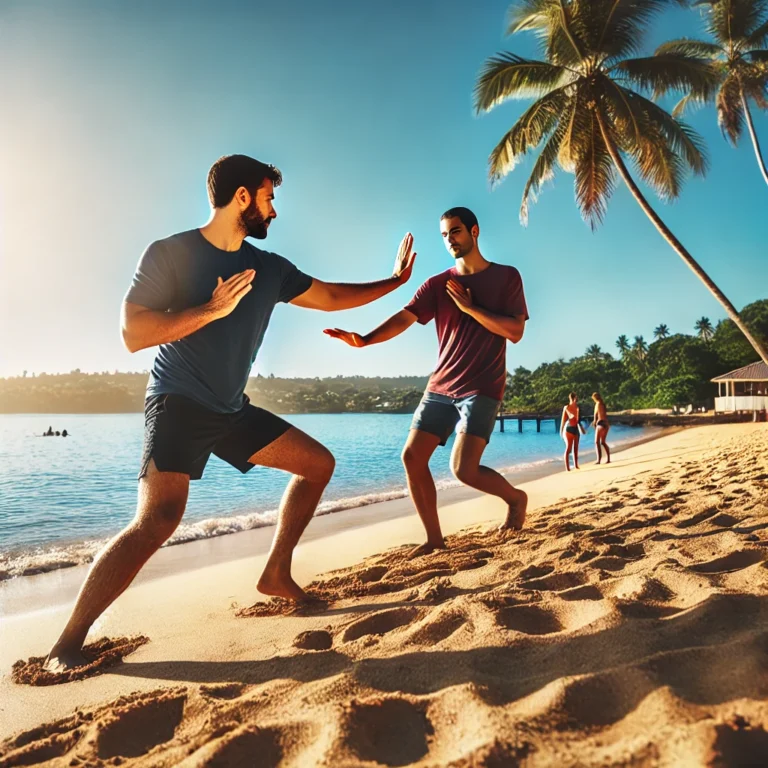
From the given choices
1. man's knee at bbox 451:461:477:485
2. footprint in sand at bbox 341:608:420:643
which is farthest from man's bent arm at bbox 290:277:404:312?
footprint in sand at bbox 341:608:420:643

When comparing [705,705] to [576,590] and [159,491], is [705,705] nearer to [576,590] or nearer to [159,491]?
[576,590]

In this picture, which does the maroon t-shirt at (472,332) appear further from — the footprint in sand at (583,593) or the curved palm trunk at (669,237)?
the curved palm trunk at (669,237)

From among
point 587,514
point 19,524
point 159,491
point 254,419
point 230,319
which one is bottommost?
point 19,524

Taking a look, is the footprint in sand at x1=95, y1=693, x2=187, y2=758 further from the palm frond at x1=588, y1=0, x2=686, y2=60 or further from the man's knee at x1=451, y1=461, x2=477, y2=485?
the palm frond at x1=588, y1=0, x2=686, y2=60

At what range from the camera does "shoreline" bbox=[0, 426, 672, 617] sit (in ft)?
15.1

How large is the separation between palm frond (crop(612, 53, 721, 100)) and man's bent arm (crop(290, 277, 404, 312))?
1409 centimetres

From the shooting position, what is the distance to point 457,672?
5.69 ft

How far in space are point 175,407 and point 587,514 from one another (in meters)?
3.73

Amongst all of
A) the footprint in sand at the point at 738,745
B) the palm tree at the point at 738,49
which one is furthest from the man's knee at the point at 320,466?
the palm tree at the point at 738,49

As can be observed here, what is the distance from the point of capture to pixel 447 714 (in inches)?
59.1

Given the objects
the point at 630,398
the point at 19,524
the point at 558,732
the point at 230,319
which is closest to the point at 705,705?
the point at 558,732

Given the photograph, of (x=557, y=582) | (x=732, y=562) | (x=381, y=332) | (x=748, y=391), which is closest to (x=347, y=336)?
(x=381, y=332)

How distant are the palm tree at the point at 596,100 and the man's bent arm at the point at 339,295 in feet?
39.5

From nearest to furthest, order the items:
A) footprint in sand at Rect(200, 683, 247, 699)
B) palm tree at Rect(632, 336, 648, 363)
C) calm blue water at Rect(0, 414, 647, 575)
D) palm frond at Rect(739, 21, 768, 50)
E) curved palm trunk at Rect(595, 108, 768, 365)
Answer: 1. footprint in sand at Rect(200, 683, 247, 699)
2. calm blue water at Rect(0, 414, 647, 575)
3. curved palm trunk at Rect(595, 108, 768, 365)
4. palm frond at Rect(739, 21, 768, 50)
5. palm tree at Rect(632, 336, 648, 363)
